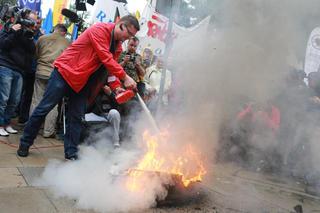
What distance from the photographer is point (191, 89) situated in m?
4.68

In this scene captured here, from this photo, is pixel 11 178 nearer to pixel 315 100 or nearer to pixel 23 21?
pixel 23 21

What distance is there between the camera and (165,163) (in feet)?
11.8

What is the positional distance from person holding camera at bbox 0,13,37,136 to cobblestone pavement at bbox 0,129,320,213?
0.45 meters

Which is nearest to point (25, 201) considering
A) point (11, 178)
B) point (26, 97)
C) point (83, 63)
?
point (11, 178)

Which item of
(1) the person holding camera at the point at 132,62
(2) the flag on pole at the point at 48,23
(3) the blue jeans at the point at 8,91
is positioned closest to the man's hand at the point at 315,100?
(1) the person holding camera at the point at 132,62

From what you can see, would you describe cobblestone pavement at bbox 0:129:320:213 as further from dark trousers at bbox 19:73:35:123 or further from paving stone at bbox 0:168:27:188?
dark trousers at bbox 19:73:35:123

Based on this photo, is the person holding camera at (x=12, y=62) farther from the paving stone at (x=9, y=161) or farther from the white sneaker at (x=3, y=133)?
the paving stone at (x=9, y=161)

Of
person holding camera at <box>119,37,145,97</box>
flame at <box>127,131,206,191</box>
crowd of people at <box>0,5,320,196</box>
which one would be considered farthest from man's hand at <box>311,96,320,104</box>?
person holding camera at <box>119,37,145,97</box>

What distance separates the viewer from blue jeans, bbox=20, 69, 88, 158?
406cm

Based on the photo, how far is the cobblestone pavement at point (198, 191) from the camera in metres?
3.04

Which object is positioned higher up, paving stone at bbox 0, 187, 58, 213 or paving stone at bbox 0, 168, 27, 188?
paving stone at bbox 0, 168, 27, 188

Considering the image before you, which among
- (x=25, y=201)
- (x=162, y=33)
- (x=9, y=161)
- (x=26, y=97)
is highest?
(x=162, y=33)

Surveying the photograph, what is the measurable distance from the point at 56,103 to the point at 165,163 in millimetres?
1564

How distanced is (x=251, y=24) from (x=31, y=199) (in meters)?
3.14
